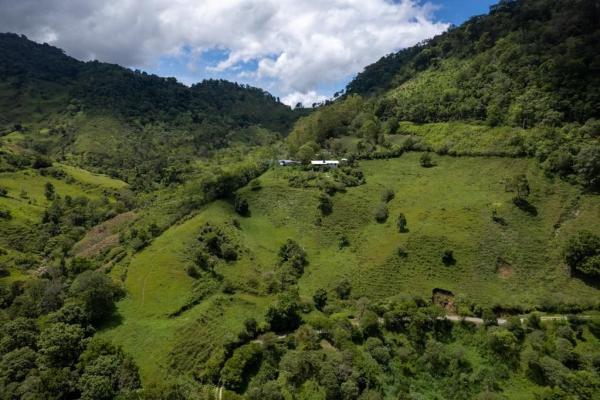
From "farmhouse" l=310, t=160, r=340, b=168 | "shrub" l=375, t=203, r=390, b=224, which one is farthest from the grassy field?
"farmhouse" l=310, t=160, r=340, b=168

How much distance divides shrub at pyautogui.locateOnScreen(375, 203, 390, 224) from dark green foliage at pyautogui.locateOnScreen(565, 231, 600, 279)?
33425 millimetres

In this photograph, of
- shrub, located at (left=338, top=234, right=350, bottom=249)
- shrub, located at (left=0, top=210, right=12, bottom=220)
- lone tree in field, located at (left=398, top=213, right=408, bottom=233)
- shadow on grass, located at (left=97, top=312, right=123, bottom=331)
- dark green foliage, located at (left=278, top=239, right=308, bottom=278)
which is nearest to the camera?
shadow on grass, located at (left=97, top=312, right=123, bottom=331)

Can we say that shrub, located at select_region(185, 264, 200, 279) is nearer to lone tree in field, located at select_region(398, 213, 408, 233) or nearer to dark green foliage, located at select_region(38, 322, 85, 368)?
dark green foliage, located at select_region(38, 322, 85, 368)

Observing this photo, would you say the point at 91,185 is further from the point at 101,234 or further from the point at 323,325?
the point at 323,325

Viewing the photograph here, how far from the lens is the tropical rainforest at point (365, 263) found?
50.8 metres

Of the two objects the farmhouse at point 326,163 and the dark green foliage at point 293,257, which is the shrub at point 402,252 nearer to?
the dark green foliage at point 293,257

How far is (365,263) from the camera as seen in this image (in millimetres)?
72562

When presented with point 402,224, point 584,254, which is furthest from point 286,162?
point 584,254

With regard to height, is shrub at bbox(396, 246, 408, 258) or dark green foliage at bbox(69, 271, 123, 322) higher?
dark green foliage at bbox(69, 271, 123, 322)

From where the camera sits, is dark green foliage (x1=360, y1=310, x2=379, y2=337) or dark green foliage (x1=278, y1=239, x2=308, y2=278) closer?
dark green foliage (x1=360, y1=310, x2=379, y2=337)

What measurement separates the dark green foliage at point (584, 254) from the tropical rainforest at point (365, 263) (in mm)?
328

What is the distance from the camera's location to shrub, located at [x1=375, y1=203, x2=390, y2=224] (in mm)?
82562

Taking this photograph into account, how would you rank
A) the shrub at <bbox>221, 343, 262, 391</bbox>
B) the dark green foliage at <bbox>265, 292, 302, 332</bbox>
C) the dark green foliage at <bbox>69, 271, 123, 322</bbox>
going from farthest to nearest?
the dark green foliage at <bbox>69, 271, 123, 322</bbox> → the dark green foliage at <bbox>265, 292, 302, 332</bbox> → the shrub at <bbox>221, 343, 262, 391</bbox>

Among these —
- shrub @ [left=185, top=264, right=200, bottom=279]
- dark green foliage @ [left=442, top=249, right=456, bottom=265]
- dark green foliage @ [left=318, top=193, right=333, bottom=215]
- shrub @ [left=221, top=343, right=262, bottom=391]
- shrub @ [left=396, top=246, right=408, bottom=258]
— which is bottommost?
shrub @ [left=221, top=343, right=262, bottom=391]
